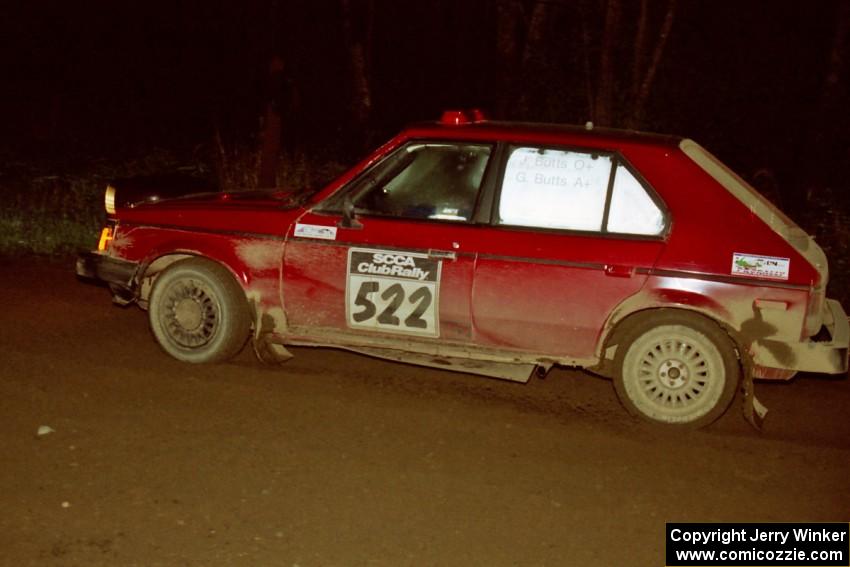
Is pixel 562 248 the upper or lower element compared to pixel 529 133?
lower

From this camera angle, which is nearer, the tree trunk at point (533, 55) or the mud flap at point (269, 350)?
the mud flap at point (269, 350)

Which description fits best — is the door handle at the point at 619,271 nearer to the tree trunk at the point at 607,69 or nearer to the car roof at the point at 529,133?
the car roof at the point at 529,133

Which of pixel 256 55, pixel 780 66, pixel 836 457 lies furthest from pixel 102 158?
pixel 836 457

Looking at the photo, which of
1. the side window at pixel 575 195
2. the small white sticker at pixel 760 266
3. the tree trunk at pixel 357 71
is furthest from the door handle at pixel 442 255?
the tree trunk at pixel 357 71

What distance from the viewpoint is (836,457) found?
20.0 feet

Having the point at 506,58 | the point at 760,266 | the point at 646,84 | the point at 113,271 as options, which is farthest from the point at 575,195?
the point at 646,84

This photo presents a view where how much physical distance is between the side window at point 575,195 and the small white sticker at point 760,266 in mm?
470

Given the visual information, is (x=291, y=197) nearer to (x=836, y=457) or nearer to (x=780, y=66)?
(x=836, y=457)

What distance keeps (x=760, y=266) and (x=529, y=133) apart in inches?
61.3

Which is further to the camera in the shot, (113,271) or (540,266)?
(113,271)

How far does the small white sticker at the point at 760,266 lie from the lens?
616 centimetres

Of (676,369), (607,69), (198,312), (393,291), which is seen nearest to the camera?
(676,369)

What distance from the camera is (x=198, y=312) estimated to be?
23.7ft

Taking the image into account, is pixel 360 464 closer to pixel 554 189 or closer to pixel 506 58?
pixel 554 189
